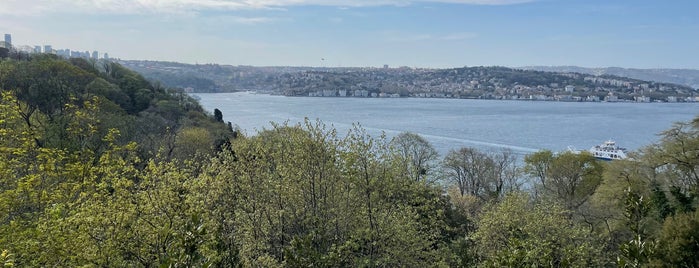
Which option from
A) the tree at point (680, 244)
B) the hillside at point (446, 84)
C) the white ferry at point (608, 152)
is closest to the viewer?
the tree at point (680, 244)

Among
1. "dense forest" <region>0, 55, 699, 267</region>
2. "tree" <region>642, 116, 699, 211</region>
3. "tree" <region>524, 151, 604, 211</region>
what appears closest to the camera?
"dense forest" <region>0, 55, 699, 267</region>

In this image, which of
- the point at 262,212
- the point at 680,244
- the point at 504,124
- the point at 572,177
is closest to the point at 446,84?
the point at 504,124

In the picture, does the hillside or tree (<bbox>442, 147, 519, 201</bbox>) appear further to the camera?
the hillside

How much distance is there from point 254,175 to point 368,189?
2.36 m

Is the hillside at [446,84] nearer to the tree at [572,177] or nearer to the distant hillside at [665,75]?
the distant hillside at [665,75]

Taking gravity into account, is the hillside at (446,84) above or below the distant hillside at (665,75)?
below

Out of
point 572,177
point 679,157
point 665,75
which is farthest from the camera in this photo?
point 665,75

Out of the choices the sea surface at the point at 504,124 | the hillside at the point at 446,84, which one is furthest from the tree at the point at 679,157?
the hillside at the point at 446,84

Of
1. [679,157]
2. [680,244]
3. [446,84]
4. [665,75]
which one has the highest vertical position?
[665,75]

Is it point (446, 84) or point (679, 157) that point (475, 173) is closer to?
point (679, 157)

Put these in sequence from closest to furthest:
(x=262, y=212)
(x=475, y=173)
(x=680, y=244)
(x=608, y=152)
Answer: (x=262, y=212), (x=680, y=244), (x=475, y=173), (x=608, y=152)

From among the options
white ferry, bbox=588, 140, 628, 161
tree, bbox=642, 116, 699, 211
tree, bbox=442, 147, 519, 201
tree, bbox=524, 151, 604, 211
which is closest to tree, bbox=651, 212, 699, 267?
tree, bbox=642, 116, 699, 211

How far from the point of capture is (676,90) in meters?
122

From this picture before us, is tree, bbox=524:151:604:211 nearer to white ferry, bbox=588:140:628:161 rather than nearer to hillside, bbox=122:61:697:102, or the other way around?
white ferry, bbox=588:140:628:161
